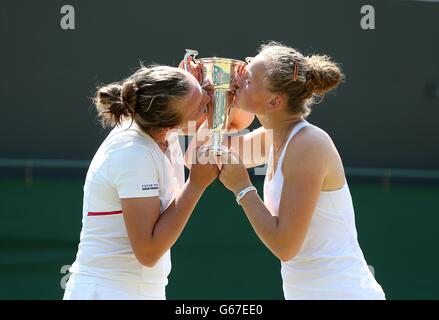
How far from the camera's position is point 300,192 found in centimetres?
215

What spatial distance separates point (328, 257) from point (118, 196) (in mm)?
659

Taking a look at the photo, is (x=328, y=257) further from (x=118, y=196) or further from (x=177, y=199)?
(x=118, y=196)

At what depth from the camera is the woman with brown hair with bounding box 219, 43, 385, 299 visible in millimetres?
2154

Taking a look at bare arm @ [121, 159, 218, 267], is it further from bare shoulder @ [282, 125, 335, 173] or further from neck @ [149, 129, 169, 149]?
bare shoulder @ [282, 125, 335, 173]

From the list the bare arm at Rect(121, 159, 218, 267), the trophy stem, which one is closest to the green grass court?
the trophy stem

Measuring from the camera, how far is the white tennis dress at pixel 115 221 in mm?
2104

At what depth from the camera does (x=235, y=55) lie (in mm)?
6375

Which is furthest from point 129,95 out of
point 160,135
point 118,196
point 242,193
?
point 242,193

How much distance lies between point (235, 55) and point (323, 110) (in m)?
0.97

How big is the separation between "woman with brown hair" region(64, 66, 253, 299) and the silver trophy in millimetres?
187
